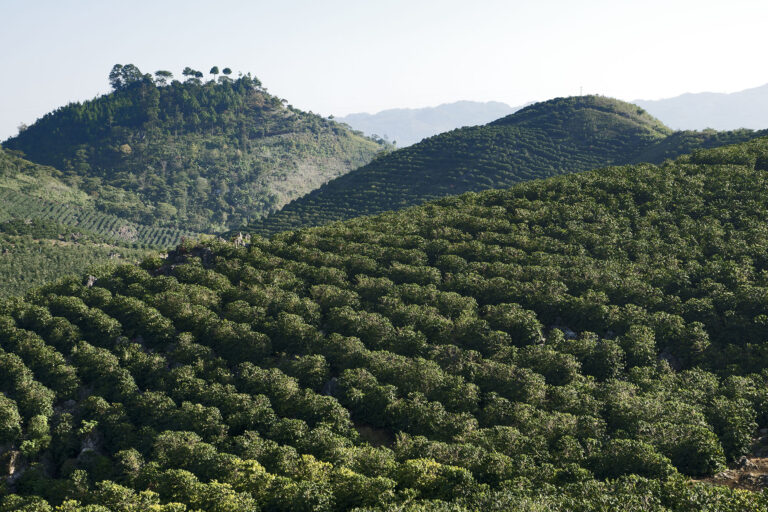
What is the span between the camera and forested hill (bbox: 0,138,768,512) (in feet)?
107

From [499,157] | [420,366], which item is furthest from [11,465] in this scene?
[499,157]

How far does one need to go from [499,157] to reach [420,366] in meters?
121

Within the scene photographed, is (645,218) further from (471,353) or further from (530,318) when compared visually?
(471,353)

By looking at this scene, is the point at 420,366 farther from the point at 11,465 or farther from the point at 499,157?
the point at 499,157

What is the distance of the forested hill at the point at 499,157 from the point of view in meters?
Result: 140

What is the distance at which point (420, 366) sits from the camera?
145 ft

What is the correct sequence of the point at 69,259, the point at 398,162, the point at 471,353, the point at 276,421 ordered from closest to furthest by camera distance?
the point at 276,421
the point at 471,353
the point at 69,259
the point at 398,162

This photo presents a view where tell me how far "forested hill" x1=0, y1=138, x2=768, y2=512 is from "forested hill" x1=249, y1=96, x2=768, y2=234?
7199 centimetres

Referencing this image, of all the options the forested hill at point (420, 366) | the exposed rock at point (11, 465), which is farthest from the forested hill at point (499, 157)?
the exposed rock at point (11, 465)

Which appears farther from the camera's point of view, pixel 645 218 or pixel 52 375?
pixel 645 218

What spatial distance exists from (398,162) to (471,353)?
4865 inches

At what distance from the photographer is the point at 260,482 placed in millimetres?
32562

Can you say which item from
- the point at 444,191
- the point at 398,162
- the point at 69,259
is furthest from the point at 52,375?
the point at 398,162

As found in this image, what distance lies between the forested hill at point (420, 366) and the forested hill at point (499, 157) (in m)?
72.0
